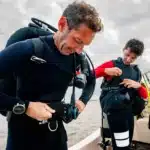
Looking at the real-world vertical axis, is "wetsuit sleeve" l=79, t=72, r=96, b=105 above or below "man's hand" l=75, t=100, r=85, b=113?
above

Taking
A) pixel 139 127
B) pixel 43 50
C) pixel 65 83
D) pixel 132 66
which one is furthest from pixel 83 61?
pixel 139 127

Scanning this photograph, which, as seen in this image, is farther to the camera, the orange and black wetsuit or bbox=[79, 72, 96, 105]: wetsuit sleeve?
the orange and black wetsuit

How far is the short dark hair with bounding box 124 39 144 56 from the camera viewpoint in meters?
3.22

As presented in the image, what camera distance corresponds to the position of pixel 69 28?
1.75 metres

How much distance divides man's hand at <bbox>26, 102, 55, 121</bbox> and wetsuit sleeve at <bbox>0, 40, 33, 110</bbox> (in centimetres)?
9

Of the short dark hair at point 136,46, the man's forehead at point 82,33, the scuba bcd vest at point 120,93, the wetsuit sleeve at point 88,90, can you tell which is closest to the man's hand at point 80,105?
the wetsuit sleeve at point 88,90

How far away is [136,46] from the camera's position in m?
3.22

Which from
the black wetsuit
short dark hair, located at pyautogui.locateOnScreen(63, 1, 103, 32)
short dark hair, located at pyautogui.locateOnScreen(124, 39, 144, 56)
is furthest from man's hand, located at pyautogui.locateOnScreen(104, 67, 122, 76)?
short dark hair, located at pyautogui.locateOnScreen(63, 1, 103, 32)

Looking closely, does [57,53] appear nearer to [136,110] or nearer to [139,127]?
[136,110]

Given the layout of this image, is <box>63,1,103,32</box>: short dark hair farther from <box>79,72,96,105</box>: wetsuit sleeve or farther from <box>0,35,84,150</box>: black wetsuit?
<box>79,72,96,105</box>: wetsuit sleeve

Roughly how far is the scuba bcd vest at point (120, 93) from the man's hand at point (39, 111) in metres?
1.51

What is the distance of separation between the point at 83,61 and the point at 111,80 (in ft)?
4.16

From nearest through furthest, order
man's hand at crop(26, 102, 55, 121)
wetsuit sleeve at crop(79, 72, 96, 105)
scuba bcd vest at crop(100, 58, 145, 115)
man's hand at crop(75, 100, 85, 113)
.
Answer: man's hand at crop(26, 102, 55, 121), man's hand at crop(75, 100, 85, 113), wetsuit sleeve at crop(79, 72, 96, 105), scuba bcd vest at crop(100, 58, 145, 115)

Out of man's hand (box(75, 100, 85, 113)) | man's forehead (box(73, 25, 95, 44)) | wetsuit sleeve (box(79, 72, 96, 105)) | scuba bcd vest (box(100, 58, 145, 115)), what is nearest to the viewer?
man's forehead (box(73, 25, 95, 44))
